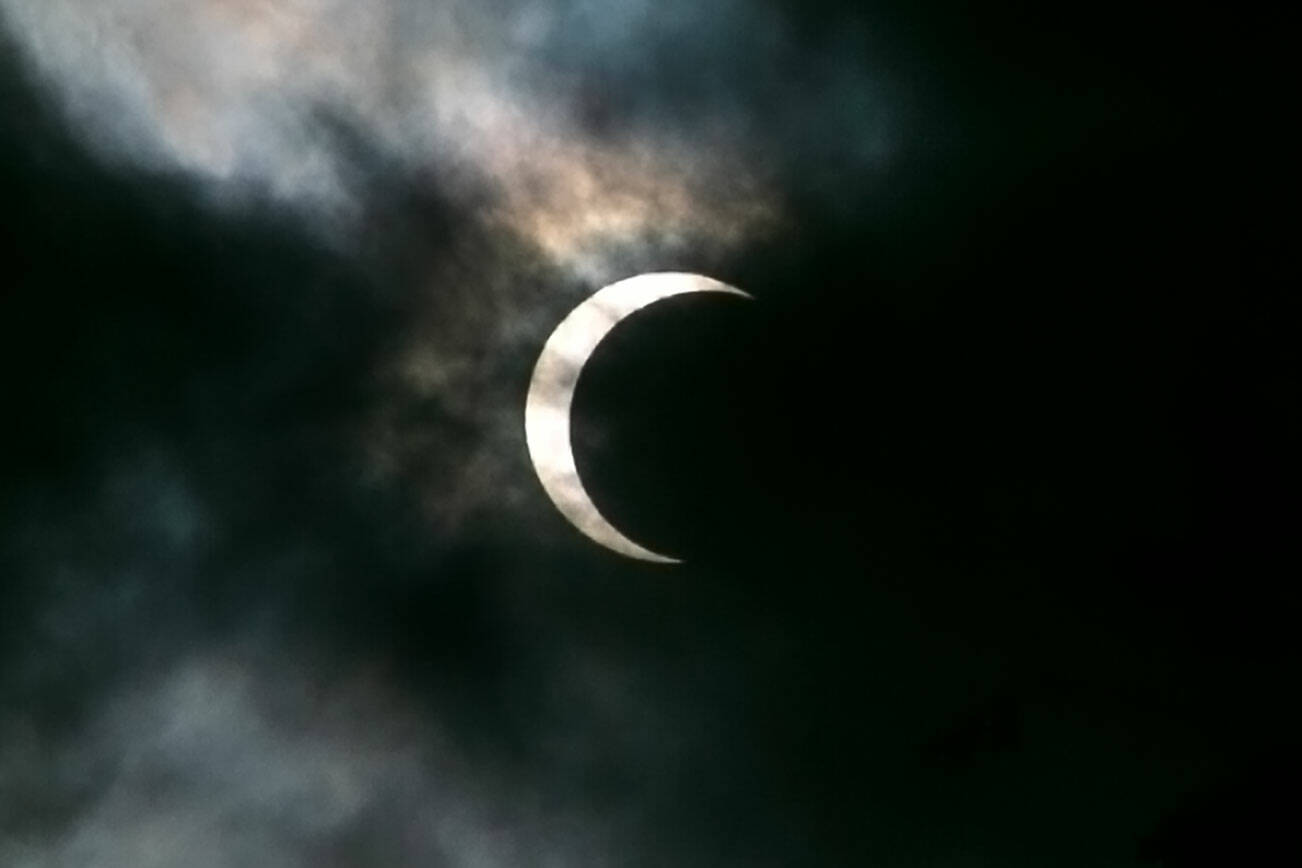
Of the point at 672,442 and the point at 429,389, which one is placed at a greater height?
the point at 672,442

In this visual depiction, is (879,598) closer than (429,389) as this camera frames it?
No

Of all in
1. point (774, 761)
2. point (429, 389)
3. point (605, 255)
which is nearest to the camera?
point (605, 255)

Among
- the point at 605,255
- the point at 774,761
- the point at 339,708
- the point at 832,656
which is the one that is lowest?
the point at 339,708

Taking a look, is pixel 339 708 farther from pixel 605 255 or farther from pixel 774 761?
pixel 605 255

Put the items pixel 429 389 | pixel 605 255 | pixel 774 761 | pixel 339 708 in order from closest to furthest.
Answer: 1. pixel 605 255
2. pixel 429 389
3. pixel 339 708
4. pixel 774 761

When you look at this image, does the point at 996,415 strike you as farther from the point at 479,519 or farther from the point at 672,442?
the point at 479,519

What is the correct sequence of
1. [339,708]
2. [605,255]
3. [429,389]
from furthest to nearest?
[339,708], [429,389], [605,255]

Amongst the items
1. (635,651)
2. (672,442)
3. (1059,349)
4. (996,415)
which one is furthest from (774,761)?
(1059,349)

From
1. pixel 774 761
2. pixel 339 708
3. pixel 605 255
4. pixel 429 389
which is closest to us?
pixel 605 255

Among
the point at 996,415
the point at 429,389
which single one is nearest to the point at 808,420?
the point at 996,415
